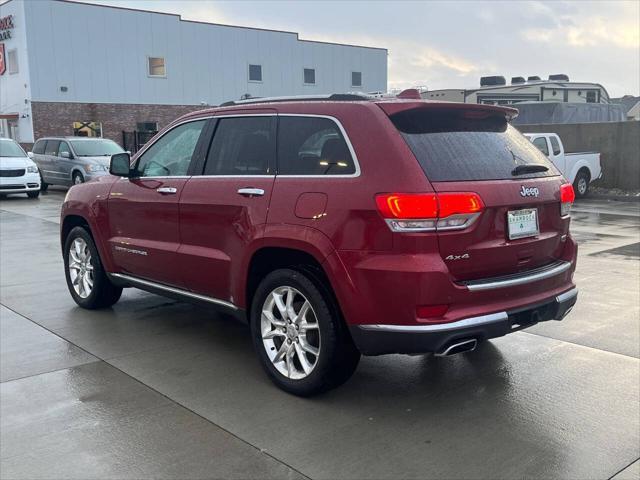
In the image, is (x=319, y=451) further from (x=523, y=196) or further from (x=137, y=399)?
(x=523, y=196)

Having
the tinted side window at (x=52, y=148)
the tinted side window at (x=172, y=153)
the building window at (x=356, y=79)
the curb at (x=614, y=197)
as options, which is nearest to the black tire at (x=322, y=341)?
the tinted side window at (x=172, y=153)

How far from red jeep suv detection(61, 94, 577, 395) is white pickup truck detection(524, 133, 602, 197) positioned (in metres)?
12.8

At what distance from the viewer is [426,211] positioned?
351 centimetres

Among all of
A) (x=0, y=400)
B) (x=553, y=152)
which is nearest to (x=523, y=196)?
(x=0, y=400)

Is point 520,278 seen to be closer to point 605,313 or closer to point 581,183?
point 605,313

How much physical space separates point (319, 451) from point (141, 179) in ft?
9.88

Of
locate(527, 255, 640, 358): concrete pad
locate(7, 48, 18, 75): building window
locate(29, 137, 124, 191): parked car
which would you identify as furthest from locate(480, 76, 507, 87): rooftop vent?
locate(527, 255, 640, 358): concrete pad

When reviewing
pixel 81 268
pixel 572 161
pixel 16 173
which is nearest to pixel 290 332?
pixel 81 268

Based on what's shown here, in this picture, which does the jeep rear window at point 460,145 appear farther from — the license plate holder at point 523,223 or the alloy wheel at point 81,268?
the alloy wheel at point 81,268

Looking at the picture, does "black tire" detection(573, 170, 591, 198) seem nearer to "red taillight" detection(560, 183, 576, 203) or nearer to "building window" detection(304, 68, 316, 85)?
"red taillight" detection(560, 183, 576, 203)

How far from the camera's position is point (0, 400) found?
4.18 metres

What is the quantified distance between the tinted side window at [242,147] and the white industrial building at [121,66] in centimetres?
3056

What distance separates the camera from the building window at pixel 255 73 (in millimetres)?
40344

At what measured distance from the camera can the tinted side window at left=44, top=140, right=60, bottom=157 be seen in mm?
20016
